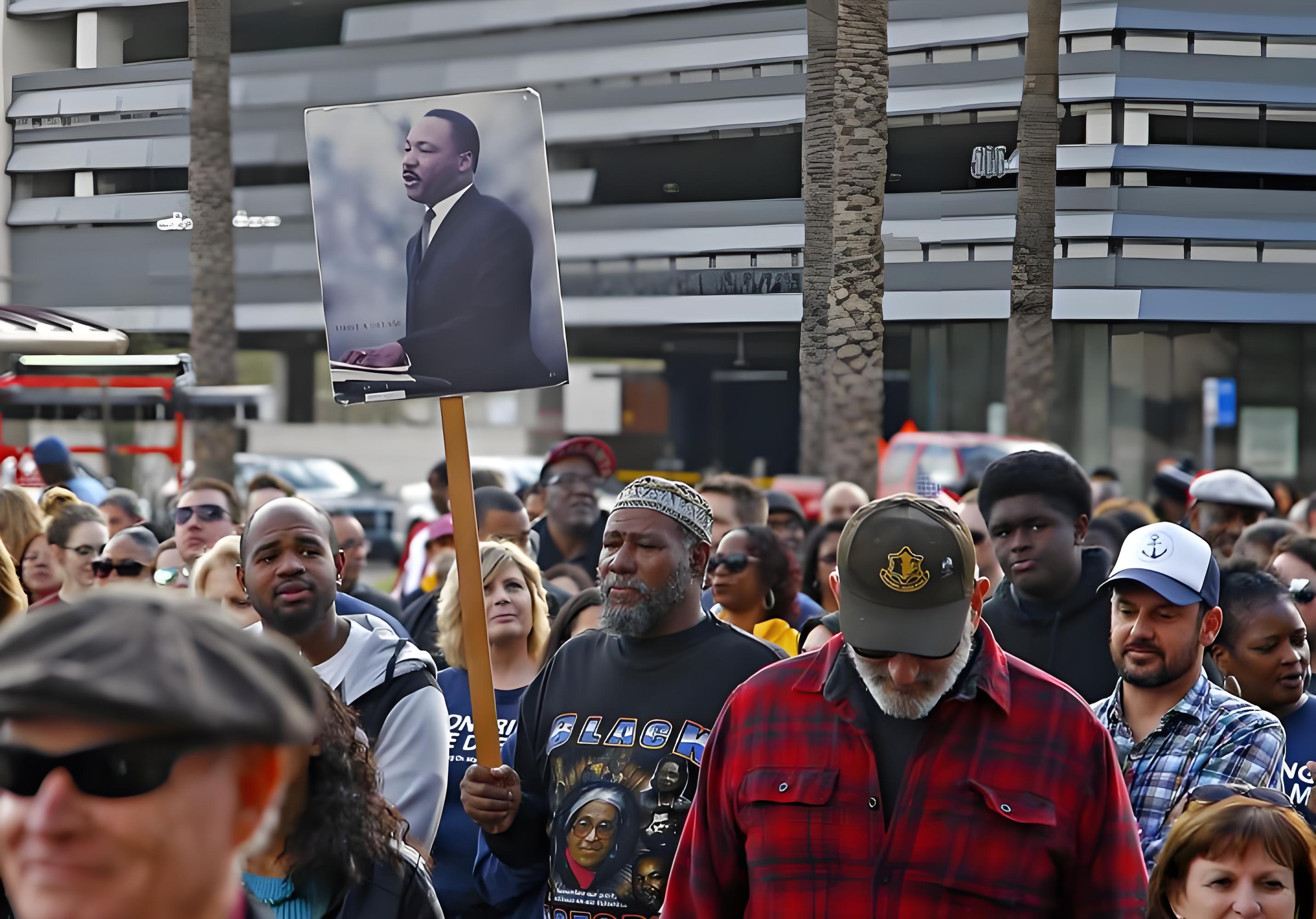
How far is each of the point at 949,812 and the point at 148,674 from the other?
6.80ft

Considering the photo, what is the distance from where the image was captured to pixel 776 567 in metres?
6.41

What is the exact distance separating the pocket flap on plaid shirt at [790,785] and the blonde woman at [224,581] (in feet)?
9.14

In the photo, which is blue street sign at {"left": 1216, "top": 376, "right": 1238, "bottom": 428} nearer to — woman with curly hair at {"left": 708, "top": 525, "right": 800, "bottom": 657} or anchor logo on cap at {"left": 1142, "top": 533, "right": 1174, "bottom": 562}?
woman with curly hair at {"left": 708, "top": 525, "right": 800, "bottom": 657}

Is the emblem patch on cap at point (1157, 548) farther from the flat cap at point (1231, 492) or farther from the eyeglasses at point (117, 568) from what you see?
the eyeglasses at point (117, 568)

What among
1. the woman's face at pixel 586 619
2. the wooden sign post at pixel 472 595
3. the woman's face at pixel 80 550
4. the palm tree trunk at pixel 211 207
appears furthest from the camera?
the palm tree trunk at pixel 211 207

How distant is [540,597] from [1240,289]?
6.59 m

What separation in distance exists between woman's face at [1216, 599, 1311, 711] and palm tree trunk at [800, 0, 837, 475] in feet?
17.0

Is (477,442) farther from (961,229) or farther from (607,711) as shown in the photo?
(607,711)

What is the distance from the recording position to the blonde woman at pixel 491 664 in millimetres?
4844

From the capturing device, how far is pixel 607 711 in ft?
13.1

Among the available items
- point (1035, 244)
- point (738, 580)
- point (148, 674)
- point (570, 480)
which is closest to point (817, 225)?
point (1035, 244)

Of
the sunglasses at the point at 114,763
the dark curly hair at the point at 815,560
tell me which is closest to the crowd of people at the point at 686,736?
the sunglasses at the point at 114,763

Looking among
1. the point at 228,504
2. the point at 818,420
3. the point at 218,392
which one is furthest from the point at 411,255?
the point at 218,392

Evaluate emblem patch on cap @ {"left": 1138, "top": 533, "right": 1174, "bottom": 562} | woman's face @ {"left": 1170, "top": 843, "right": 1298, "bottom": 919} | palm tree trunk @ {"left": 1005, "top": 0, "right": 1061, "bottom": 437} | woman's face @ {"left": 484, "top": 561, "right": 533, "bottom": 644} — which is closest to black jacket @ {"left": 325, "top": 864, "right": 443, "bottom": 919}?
woman's face @ {"left": 1170, "top": 843, "right": 1298, "bottom": 919}
